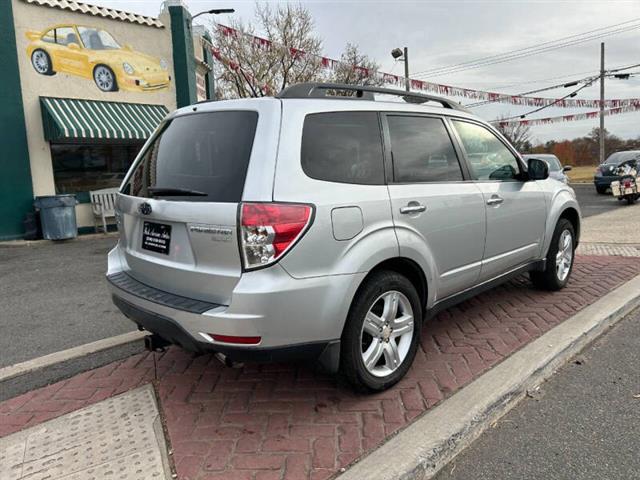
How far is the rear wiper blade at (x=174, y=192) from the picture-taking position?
2.75 metres

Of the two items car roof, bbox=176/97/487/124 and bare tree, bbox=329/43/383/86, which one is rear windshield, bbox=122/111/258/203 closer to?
car roof, bbox=176/97/487/124

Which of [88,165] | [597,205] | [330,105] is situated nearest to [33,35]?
[88,165]

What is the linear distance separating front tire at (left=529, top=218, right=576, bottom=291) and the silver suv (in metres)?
1.38

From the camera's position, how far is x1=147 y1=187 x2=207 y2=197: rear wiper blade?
2.75 meters

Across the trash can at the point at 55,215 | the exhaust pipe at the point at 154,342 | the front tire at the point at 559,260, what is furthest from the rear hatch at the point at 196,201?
the trash can at the point at 55,215

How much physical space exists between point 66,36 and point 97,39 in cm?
70

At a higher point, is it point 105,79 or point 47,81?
point 105,79

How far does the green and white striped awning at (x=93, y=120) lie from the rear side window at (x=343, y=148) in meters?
9.35

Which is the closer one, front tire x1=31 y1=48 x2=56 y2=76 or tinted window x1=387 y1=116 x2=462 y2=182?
tinted window x1=387 y1=116 x2=462 y2=182

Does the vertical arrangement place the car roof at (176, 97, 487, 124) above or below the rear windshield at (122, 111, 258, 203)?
above

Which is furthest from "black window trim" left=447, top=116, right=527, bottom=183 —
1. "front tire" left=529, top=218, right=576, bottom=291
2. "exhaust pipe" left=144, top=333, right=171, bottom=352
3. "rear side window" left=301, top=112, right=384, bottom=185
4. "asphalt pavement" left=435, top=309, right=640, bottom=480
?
"exhaust pipe" left=144, top=333, right=171, bottom=352

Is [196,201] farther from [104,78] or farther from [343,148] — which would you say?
[104,78]

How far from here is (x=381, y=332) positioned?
3098mm

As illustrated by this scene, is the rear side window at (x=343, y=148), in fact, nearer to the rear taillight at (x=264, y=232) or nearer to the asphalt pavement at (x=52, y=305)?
the rear taillight at (x=264, y=232)
